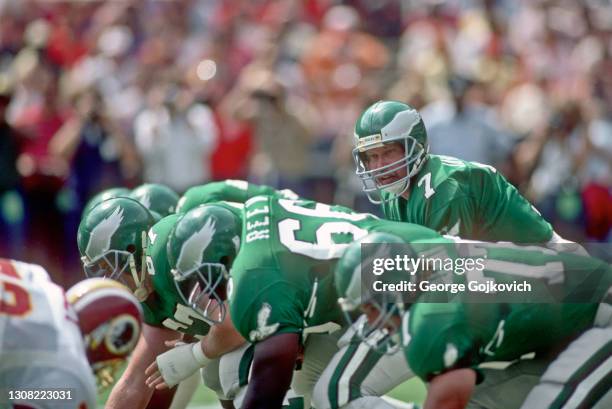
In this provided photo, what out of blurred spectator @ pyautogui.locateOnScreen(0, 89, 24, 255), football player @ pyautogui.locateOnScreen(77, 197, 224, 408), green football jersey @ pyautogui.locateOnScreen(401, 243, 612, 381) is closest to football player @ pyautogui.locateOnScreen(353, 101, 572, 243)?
green football jersey @ pyautogui.locateOnScreen(401, 243, 612, 381)

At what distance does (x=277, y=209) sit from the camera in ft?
18.9

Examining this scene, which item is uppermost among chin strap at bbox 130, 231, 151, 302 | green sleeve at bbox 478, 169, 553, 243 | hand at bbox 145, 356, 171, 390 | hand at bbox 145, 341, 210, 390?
green sleeve at bbox 478, 169, 553, 243

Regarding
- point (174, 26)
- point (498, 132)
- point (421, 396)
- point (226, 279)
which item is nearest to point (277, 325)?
point (226, 279)

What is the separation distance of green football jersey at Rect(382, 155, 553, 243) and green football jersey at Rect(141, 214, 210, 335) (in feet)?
4.05

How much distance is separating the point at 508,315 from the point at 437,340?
447 mm

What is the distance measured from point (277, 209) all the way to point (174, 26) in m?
7.37

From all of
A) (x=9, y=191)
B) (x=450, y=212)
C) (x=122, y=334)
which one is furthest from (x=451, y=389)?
(x=9, y=191)

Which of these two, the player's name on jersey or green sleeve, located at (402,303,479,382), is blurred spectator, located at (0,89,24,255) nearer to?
the player's name on jersey

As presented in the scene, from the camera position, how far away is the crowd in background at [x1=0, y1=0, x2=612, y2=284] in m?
11.1

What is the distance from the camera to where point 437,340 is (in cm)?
496

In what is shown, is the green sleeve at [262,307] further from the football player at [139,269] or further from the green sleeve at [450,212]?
the green sleeve at [450,212]

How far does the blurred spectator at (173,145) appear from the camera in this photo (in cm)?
1130

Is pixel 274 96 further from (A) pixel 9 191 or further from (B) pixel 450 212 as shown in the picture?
(B) pixel 450 212

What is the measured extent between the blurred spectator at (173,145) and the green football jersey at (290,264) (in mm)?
5551
